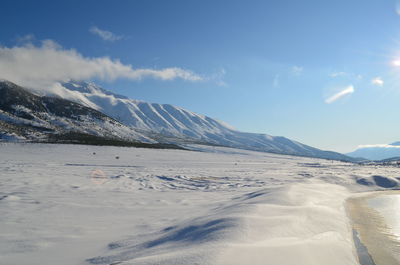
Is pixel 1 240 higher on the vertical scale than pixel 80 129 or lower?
lower

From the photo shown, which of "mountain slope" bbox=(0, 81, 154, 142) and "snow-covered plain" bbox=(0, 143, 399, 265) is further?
"mountain slope" bbox=(0, 81, 154, 142)

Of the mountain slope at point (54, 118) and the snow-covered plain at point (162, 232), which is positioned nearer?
the snow-covered plain at point (162, 232)

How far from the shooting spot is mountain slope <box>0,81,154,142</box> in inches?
4117

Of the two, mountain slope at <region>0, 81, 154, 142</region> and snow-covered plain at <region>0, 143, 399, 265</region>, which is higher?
mountain slope at <region>0, 81, 154, 142</region>

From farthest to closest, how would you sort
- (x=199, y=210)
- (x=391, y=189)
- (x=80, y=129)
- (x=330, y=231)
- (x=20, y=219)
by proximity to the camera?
1. (x=80, y=129)
2. (x=391, y=189)
3. (x=199, y=210)
4. (x=20, y=219)
5. (x=330, y=231)

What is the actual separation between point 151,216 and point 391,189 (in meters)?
20.7

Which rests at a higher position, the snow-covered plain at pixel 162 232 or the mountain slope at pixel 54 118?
the mountain slope at pixel 54 118

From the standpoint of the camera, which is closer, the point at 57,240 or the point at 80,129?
the point at 57,240

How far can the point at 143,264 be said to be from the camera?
172 inches

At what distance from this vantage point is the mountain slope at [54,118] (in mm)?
104562

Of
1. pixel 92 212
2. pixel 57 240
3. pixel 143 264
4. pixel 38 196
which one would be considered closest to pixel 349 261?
pixel 143 264

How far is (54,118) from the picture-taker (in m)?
127

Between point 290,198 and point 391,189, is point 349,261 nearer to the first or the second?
point 290,198

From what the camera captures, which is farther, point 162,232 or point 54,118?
point 54,118
